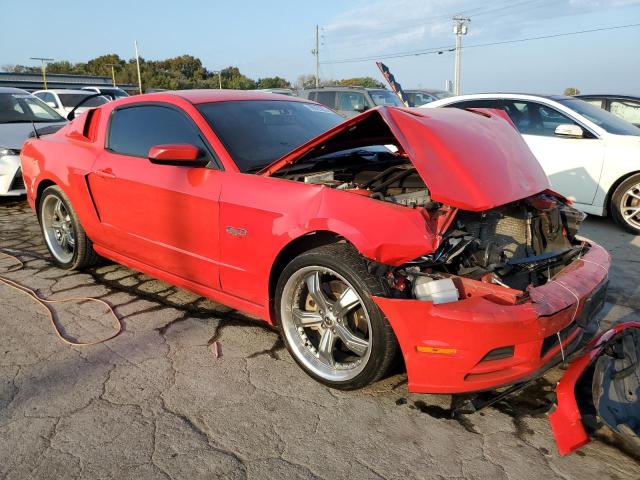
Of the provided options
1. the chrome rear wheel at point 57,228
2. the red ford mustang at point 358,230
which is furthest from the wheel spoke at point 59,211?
the red ford mustang at point 358,230

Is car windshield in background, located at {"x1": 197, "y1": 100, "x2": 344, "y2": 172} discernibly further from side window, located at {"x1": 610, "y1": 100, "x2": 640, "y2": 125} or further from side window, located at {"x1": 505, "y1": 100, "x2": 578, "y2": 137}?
side window, located at {"x1": 610, "y1": 100, "x2": 640, "y2": 125}

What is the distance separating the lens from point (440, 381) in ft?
7.85

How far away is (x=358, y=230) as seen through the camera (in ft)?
8.43

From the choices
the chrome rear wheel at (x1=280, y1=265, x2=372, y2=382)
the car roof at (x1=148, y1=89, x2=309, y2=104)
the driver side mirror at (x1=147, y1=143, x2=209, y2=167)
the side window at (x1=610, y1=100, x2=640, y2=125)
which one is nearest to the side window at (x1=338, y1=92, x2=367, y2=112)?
the side window at (x1=610, y1=100, x2=640, y2=125)

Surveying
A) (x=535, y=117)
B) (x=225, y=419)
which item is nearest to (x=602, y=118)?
(x=535, y=117)

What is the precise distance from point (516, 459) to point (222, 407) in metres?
1.41

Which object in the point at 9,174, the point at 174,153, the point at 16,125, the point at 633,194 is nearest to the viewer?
the point at 174,153

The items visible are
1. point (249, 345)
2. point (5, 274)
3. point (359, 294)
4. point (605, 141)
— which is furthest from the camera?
point (605, 141)

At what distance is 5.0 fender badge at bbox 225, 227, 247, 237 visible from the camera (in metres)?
3.03

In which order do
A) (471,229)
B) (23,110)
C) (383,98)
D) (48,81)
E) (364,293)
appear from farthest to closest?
(48,81) → (383,98) → (23,110) → (471,229) → (364,293)

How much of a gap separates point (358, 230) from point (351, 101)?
37.3 ft

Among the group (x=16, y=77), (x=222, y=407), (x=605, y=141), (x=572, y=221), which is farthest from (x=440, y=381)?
(x=16, y=77)

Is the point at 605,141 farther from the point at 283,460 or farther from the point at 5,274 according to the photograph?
the point at 5,274

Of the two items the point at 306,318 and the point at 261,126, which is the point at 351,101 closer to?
the point at 261,126
